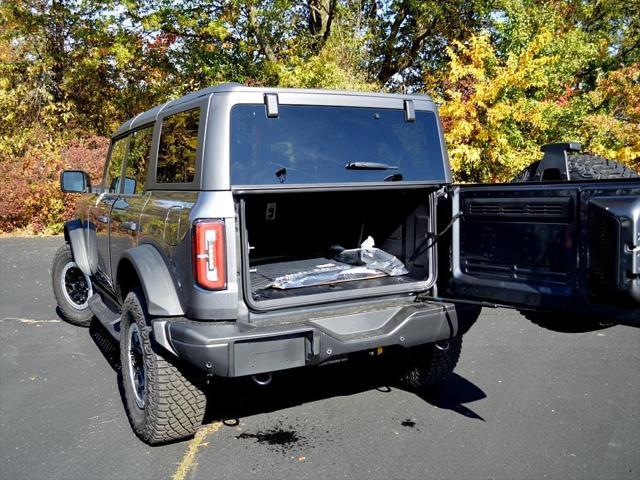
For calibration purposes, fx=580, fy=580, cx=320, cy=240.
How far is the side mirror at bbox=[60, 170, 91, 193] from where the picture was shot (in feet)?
16.9

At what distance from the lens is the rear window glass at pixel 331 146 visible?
3168 millimetres

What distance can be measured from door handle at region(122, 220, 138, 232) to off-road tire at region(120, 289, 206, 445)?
578 millimetres

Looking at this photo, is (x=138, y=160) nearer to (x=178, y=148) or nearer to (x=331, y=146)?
(x=178, y=148)

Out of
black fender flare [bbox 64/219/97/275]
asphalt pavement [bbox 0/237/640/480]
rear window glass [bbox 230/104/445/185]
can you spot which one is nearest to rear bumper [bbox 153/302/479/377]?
asphalt pavement [bbox 0/237/640/480]

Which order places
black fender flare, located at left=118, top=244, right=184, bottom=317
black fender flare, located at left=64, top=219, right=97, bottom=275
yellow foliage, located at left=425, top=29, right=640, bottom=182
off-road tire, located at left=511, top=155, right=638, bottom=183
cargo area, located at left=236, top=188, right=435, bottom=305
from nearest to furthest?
black fender flare, located at left=118, top=244, right=184, bottom=317, cargo area, located at left=236, top=188, right=435, bottom=305, off-road tire, located at left=511, top=155, right=638, bottom=183, black fender flare, located at left=64, top=219, right=97, bottom=275, yellow foliage, located at left=425, top=29, right=640, bottom=182

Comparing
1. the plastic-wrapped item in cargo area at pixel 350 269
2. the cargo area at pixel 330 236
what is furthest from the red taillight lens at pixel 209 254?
the plastic-wrapped item in cargo area at pixel 350 269

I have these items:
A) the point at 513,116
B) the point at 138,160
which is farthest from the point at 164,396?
the point at 513,116

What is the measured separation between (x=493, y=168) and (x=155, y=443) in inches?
346

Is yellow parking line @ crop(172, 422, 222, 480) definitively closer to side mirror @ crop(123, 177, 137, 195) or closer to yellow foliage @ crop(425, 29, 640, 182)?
side mirror @ crop(123, 177, 137, 195)

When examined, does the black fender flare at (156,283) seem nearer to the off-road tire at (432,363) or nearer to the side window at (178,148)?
the side window at (178,148)

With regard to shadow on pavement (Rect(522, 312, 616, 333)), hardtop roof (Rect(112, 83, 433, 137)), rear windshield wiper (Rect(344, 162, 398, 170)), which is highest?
hardtop roof (Rect(112, 83, 433, 137))

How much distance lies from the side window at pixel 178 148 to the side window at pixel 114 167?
3.36ft

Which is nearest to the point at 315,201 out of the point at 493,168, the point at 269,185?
the point at 269,185

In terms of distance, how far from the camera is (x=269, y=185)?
3150 millimetres
